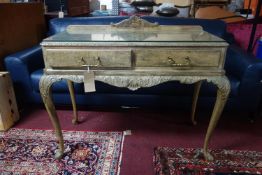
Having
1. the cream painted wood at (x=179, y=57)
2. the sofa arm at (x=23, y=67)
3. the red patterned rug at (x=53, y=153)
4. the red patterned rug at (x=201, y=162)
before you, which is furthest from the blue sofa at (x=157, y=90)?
the cream painted wood at (x=179, y=57)

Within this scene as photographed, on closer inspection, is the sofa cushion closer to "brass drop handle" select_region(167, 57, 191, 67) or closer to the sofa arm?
the sofa arm

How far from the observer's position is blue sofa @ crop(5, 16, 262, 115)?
5.01ft

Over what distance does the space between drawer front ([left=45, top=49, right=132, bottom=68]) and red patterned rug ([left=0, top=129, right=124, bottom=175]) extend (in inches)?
23.6

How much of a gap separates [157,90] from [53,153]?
0.80 meters

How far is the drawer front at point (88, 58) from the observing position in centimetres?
104

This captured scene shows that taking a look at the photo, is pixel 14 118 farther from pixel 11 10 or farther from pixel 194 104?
pixel 194 104

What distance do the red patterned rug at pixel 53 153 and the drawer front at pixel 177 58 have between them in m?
0.65

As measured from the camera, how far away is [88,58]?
1054 mm

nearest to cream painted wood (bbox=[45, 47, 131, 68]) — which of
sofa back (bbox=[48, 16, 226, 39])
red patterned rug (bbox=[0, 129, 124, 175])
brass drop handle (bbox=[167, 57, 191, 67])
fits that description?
brass drop handle (bbox=[167, 57, 191, 67])

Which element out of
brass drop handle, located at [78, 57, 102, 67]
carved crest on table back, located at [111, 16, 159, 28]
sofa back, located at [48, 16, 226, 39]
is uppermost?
carved crest on table back, located at [111, 16, 159, 28]

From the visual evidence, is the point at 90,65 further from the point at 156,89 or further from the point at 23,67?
the point at 23,67

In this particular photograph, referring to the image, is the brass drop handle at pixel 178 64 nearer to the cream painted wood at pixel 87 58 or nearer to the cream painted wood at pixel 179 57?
the cream painted wood at pixel 179 57

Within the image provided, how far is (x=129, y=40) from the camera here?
3.41 ft

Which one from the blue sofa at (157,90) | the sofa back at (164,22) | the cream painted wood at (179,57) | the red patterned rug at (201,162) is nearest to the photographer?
the cream painted wood at (179,57)
